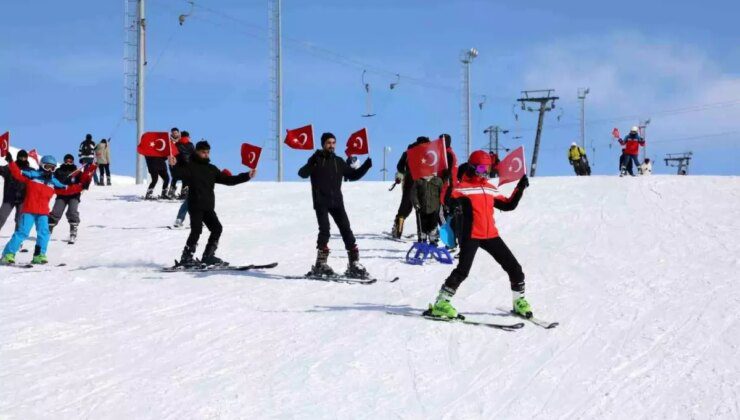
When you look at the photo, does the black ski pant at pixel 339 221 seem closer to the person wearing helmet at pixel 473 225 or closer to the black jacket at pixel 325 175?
the black jacket at pixel 325 175

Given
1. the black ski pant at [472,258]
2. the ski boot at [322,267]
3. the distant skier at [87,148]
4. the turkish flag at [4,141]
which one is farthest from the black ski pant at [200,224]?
the distant skier at [87,148]

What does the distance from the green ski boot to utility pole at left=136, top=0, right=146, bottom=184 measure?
73.2 feet

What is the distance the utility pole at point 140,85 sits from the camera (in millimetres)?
27578

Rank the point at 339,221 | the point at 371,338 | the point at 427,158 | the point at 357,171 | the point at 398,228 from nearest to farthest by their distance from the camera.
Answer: the point at 371,338
the point at 357,171
the point at 339,221
the point at 427,158
the point at 398,228

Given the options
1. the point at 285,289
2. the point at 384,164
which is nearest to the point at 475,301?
the point at 285,289

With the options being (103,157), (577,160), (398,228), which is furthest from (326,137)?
(577,160)

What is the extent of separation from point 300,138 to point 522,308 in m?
9.45

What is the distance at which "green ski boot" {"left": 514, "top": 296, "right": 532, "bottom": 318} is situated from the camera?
7.52 metres

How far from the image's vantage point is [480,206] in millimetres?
7262

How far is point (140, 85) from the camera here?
28141 mm

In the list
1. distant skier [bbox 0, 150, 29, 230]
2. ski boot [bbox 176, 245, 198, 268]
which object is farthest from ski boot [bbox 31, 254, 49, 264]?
ski boot [bbox 176, 245, 198, 268]

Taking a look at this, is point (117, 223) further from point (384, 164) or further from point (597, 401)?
point (384, 164)

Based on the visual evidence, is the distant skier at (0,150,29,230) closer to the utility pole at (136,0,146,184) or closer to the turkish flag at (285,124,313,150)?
the turkish flag at (285,124,313,150)

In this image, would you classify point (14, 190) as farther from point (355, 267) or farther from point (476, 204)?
point (476, 204)
